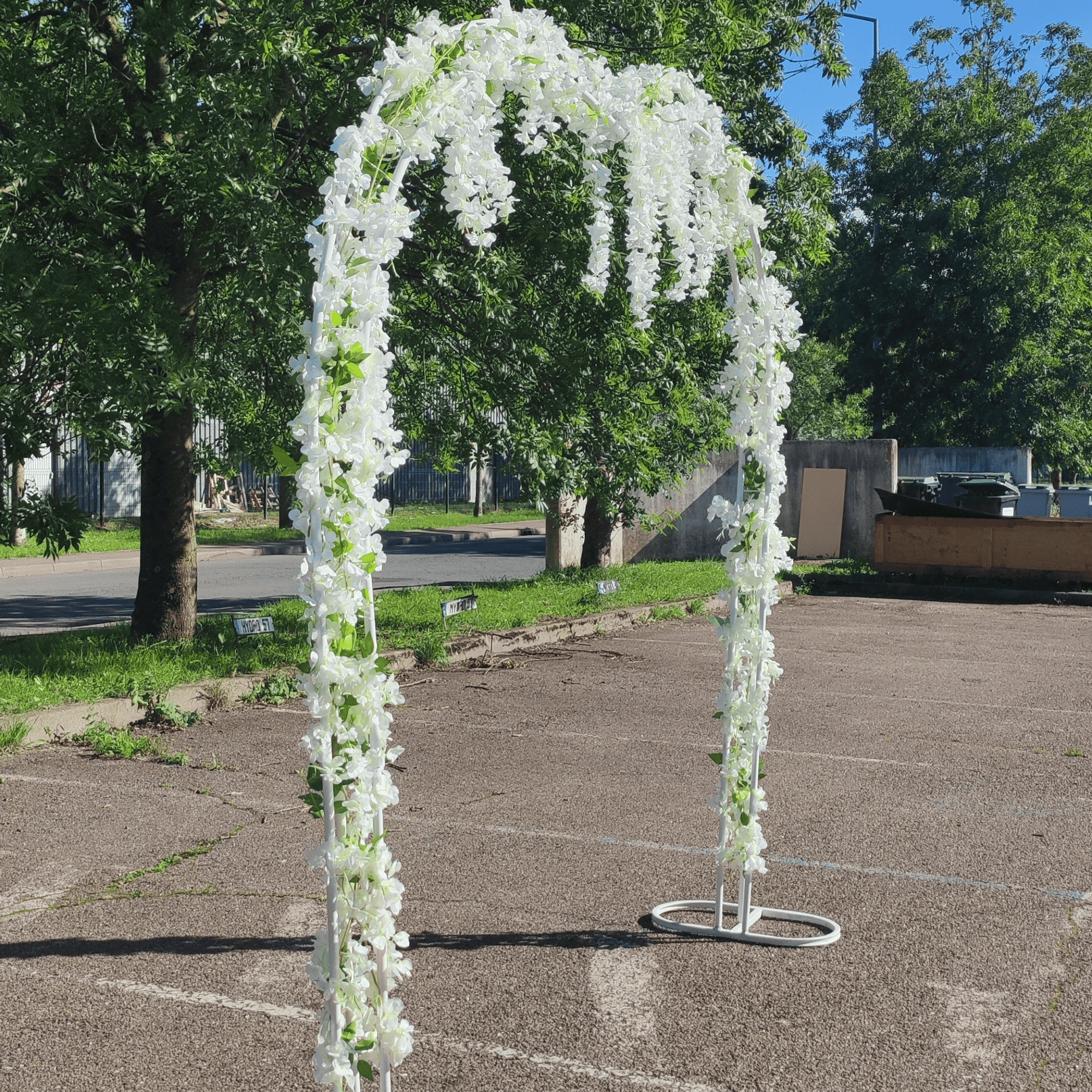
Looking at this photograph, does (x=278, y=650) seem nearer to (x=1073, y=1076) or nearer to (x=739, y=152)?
(x=739, y=152)

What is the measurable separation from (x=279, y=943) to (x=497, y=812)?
1.95 m

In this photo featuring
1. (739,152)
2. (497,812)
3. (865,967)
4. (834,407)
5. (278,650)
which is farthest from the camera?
(834,407)

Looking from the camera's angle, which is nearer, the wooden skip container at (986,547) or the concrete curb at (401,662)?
the concrete curb at (401,662)

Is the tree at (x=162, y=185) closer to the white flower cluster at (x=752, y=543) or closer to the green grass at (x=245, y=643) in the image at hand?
the green grass at (x=245, y=643)

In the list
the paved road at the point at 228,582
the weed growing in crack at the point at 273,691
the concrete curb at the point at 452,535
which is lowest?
the weed growing in crack at the point at 273,691

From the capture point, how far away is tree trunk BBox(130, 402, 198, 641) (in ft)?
32.6

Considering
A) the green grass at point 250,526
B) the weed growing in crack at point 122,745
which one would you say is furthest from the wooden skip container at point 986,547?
the weed growing in crack at point 122,745

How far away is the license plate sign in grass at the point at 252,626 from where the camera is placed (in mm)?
9461

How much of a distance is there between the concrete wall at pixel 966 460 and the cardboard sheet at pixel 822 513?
899cm

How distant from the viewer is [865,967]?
4.31 m

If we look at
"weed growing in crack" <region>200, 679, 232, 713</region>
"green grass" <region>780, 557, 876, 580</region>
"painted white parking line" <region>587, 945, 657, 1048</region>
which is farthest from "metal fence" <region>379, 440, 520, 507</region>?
"painted white parking line" <region>587, 945, 657, 1048</region>

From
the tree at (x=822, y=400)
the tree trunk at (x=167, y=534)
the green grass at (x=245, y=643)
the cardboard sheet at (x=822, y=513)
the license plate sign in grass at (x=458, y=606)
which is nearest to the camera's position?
the green grass at (x=245, y=643)

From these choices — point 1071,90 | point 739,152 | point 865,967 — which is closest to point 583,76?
point 739,152

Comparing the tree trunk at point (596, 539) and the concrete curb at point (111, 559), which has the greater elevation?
the tree trunk at point (596, 539)
